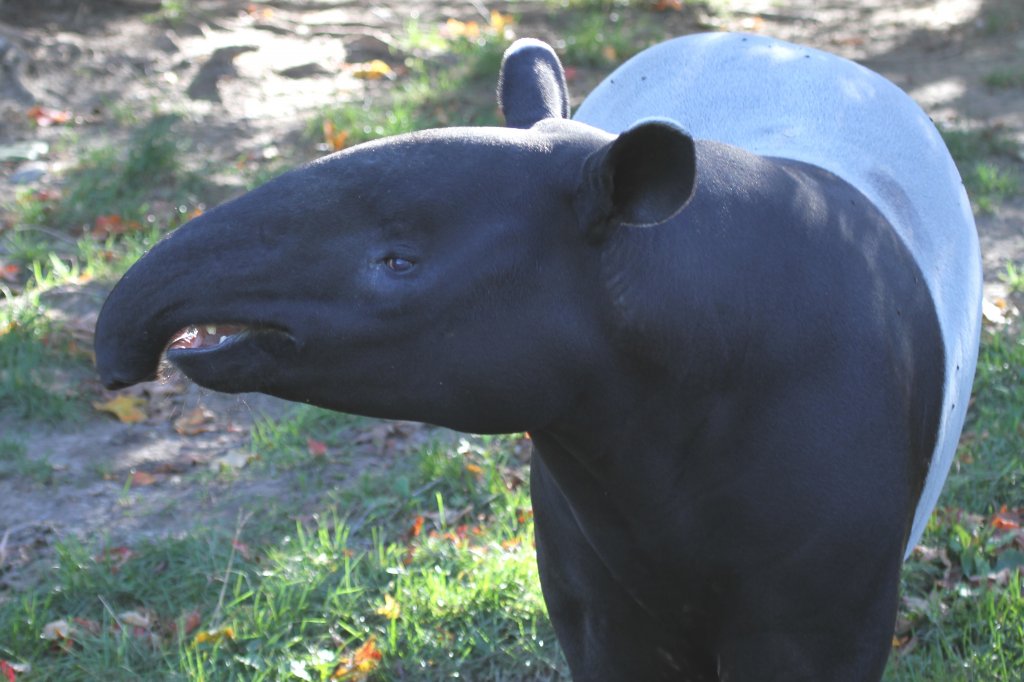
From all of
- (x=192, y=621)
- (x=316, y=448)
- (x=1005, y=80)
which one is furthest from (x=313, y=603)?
(x=1005, y=80)

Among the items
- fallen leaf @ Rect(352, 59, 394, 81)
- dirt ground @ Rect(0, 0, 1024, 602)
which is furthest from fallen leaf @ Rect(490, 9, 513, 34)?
fallen leaf @ Rect(352, 59, 394, 81)

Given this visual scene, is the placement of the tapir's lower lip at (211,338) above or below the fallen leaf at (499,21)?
above

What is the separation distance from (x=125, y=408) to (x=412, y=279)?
322 centimetres

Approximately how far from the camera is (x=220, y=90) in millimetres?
7910

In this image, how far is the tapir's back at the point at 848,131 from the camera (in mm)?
2650

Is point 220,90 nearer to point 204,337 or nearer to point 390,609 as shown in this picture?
point 390,609

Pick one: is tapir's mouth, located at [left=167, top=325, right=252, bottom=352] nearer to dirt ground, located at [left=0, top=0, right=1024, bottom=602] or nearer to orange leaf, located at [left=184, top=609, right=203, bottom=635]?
orange leaf, located at [left=184, top=609, right=203, bottom=635]

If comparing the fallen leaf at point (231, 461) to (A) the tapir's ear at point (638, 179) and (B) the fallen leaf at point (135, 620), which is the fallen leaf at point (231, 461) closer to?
(B) the fallen leaf at point (135, 620)

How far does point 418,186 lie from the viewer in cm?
195

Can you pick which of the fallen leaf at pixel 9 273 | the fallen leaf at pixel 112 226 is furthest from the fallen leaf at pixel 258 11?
the fallen leaf at pixel 9 273

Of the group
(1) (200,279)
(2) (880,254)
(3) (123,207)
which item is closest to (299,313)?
(1) (200,279)

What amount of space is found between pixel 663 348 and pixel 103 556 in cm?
251

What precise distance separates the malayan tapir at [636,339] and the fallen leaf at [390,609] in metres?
1.09

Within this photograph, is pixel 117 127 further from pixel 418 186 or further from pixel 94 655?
pixel 418 186
